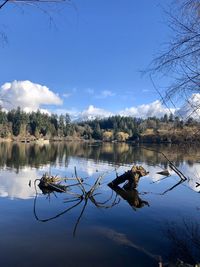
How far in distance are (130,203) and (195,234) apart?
27.7ft

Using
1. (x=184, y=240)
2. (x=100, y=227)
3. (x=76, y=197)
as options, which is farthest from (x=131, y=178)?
(x=184, y=240)

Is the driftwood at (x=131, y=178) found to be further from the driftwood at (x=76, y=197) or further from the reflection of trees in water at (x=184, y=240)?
the reflection of trees in water at (x=184, y=240)

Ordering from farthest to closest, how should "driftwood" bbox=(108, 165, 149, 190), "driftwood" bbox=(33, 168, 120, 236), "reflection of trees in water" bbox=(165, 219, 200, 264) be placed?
"driftwood" bbox=(108, 165, 149, 190), "driftwood" bbox=(33, 168, 120, 236), "reflection of trees in water" bbox=(165, 219, 200, 264)

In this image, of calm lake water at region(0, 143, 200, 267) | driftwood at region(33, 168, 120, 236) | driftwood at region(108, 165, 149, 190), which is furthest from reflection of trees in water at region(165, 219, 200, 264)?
driftwood at region(108, 165, 149, 190)

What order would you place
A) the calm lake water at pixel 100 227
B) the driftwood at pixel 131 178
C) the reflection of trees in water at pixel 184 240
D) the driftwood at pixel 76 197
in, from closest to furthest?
the reflection of trees in water at pixel 184 240, the calm lake water at pixel 100 227, the driftwood at pixel 76 197, the driftwood at pixel 131 178

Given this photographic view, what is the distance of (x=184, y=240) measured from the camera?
45.4ft

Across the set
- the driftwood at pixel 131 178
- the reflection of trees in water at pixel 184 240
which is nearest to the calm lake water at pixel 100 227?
the reflection of trees in water at pixel 184 240

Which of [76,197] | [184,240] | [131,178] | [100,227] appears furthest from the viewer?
[131,178]

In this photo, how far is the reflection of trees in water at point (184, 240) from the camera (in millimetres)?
11539

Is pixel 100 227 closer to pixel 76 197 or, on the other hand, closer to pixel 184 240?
pixel 184 240

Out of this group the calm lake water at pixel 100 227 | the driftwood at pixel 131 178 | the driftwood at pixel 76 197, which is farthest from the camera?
the driftwood at pixel 131 178

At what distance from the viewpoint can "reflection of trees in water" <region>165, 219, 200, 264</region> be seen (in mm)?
11539

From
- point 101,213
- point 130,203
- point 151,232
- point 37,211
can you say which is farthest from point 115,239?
point 130,203

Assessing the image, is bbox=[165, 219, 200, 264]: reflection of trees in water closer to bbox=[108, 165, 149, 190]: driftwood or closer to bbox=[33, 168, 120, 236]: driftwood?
bbox=[33, 168, 120, 236]: driftwood
